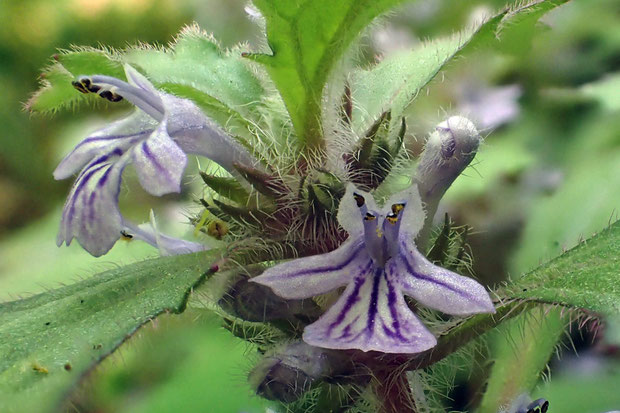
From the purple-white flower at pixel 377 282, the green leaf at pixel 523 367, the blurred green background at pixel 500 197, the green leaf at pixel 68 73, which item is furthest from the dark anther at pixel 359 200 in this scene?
the green leaf at pixel 523 367

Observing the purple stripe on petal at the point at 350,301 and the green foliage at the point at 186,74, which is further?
the green foliage at the point at 186,74

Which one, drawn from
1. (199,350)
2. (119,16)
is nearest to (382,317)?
(199,350)

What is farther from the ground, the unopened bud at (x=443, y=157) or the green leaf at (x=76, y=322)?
the unopened bud at (x=443, y=157)

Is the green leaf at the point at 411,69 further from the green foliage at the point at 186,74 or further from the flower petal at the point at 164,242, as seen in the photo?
the flower petal at the point at 164,242

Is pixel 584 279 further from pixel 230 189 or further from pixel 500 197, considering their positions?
pixel 500 197

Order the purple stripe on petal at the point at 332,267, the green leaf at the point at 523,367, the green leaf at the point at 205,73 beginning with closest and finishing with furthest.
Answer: the purple stripe on petal at the point at 332,267
the green leaf at the point at 205,73
the green leaf at the point at 523,367
